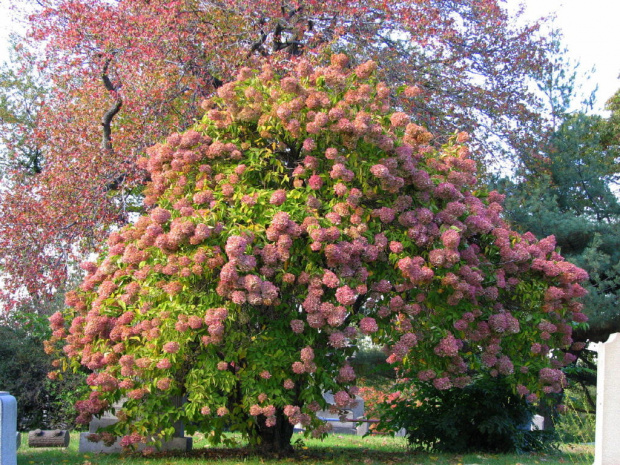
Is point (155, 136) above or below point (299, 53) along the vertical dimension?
below

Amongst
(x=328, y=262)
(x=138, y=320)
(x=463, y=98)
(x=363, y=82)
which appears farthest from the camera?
(x=463, y=98)

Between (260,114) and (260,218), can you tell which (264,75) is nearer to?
(260,114)

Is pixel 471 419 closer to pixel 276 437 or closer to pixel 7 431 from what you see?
pixel 276 437

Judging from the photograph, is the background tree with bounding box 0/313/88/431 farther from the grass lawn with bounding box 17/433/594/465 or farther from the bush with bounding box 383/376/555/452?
the bush with bounding box 383/376/555/452

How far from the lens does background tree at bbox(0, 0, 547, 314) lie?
39.0 ft

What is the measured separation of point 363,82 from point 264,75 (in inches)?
47.4

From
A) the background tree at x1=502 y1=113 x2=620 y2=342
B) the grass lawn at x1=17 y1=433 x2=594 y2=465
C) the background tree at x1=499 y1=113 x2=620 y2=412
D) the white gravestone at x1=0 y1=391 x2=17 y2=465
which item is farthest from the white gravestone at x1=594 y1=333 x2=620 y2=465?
the background tree at x1=499 y1=113 x2=620 y2=412

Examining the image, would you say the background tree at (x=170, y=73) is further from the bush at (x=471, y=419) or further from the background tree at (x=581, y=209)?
the bush at (x=471, y=419)

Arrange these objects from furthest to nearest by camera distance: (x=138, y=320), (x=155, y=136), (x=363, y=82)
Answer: (x=155, y=136) < (x=363, y=82) < (x=138, y=320)

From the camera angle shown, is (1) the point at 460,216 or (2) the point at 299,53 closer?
(1) the point at 460,216

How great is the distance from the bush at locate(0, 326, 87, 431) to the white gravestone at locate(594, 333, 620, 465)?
1107 cm

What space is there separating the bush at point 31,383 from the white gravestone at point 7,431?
8.98 m

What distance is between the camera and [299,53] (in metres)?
13.8

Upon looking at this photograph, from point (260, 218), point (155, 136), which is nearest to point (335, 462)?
point (260, 218)
